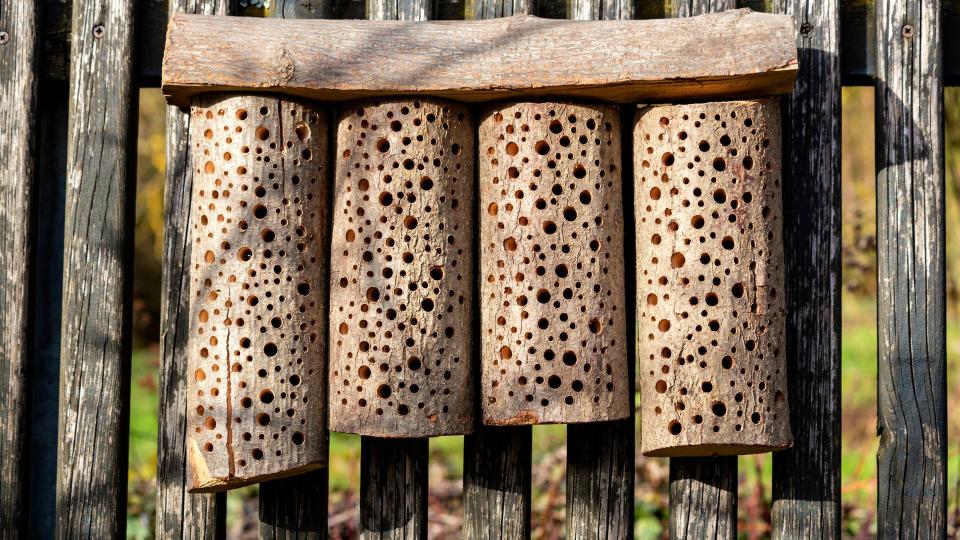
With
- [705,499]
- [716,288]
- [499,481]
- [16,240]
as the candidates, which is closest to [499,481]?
[499,481]

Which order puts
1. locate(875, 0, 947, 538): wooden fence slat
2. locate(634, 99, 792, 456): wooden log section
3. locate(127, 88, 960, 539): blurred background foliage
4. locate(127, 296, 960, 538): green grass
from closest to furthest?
locate(634, 99, 792, 456): wooden log section
locate(875, 0, 947, 538): wooden fence slat
locate(127, 88, 960, 539): blurred background foliage
locate(127, 296, 960, 538): green grass

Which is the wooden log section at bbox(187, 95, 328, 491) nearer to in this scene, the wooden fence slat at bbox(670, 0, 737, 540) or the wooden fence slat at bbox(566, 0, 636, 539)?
the wooden fence slat at bbox(566, 0, 636, 539)

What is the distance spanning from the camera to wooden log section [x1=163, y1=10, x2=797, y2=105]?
92.9 inches

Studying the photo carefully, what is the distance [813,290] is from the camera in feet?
8.55

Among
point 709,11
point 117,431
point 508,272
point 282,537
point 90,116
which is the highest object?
point 709,11

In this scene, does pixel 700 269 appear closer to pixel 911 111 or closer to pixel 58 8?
pixel 911 111

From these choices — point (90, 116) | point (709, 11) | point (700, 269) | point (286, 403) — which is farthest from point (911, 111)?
point (90, 116)

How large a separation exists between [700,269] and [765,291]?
0.19 meters

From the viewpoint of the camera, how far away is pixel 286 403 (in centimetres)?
237

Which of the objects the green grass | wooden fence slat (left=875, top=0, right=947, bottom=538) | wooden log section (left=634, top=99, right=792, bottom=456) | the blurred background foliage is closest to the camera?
wooden log section (left=634, top=99, right=792, bottom=456)

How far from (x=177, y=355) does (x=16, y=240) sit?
59 cm

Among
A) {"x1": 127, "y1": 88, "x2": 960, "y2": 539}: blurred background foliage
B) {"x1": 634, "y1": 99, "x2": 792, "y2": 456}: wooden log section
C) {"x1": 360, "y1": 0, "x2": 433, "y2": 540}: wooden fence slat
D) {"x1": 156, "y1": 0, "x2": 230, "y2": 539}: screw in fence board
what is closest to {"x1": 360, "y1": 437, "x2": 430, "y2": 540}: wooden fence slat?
{"x1": 360, "y1": 0, "x2": 433, "y2": 540}: wooden fence slat

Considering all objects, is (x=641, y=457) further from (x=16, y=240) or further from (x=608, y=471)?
(x=16, y=240)

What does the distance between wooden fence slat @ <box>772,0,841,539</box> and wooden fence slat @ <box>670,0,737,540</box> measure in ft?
0.46
